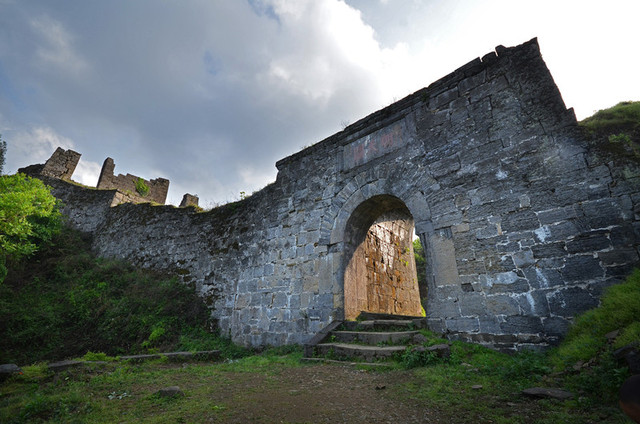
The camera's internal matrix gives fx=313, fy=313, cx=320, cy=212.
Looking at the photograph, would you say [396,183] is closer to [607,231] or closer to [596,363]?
[607,231]

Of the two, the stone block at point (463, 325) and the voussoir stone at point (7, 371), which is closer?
the voussoir stone at point (7, 371)

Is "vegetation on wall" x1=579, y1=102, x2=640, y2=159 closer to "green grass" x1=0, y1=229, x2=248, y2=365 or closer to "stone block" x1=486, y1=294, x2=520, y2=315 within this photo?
"stone block" x1=486, y1=294, x2=520, y2=315

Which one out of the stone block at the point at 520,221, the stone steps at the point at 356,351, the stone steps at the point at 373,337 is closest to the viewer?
the stone block at the point at 520,221

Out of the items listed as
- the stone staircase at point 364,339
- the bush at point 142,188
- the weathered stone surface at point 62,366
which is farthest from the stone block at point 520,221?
the bush at point 142,188

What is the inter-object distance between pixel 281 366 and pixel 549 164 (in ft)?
16.2

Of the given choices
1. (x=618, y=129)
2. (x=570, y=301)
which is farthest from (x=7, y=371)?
(x=618, y=129)

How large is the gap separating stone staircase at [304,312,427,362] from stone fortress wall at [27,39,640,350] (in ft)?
1.33

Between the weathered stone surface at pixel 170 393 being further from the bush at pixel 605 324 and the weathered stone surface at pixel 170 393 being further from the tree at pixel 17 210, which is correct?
the tree at pixel 17 210

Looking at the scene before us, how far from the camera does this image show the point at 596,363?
2.67m

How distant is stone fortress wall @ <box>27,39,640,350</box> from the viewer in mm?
3969

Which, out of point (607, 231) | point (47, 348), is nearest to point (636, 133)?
point (607, 231)

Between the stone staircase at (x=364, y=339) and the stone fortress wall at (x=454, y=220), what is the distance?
404mm

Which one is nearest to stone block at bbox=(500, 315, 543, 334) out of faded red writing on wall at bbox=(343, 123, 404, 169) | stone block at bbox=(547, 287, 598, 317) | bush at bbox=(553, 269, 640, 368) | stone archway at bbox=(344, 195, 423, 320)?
stone block at bbox=(547, 287, 598, 317)

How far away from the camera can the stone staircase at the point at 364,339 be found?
4629 mm
